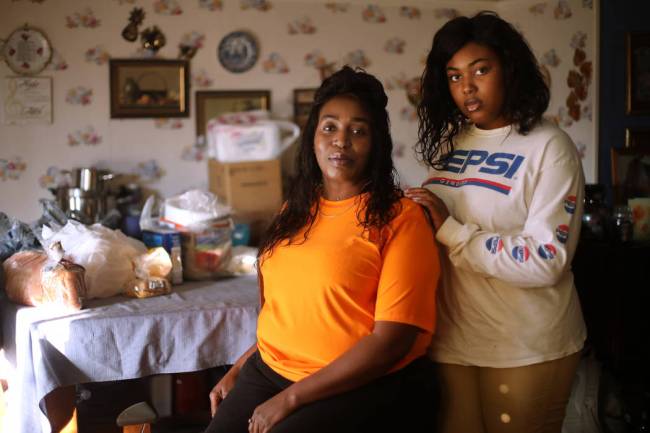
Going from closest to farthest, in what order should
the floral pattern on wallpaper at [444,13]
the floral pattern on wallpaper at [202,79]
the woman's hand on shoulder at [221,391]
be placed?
the woman's hand on shoulder at [221,391]
the floral pattern on wallpaper at [202,79]
the floral pattern on wallpaper at [444,13]

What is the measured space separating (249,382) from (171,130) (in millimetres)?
2624

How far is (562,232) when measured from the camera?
133 centimetres

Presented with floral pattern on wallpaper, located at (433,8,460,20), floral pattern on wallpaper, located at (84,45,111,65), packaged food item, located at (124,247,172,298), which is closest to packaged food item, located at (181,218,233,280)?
packaged food item, located at (124,247,172,298)

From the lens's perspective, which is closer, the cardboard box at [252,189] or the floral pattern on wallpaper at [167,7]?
the cardboard box at [252,189]

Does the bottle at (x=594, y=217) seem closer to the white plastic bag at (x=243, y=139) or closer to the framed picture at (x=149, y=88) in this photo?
the white plastic bag at (x=243, y=139)

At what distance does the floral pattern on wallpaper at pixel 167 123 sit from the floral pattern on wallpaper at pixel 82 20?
0.65 metres

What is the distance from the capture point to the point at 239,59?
12.9ft

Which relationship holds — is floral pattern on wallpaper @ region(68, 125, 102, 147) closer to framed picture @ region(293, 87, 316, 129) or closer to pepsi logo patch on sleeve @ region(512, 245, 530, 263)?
framed picture @ region(293, 87, 316, 129)

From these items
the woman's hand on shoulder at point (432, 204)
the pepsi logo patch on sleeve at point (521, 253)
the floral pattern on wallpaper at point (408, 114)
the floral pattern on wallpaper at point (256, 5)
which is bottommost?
the pepsi logo patch on sleeve at point (521, 253)

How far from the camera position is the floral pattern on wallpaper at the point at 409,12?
416cm

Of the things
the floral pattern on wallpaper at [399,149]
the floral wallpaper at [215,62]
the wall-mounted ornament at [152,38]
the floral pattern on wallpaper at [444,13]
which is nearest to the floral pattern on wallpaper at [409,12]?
the floral wallpaper at [215,62]

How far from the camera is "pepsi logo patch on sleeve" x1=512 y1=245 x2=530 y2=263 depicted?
4.31 feet

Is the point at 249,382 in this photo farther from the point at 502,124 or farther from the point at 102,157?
the point at 102,157

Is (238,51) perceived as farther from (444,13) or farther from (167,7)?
(444,13)
